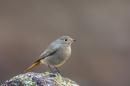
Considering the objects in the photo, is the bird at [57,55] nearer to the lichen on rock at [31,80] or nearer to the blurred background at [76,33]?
the lichen on rock at [31,80]

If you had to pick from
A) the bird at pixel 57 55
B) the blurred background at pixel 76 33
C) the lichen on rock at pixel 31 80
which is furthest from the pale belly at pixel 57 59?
the blurred background at pixel 76 33

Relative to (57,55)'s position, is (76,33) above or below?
above

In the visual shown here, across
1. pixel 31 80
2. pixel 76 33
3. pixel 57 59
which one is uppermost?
pixel 76 33

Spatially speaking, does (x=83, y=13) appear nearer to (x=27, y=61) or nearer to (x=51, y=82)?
(x=27, y=61)

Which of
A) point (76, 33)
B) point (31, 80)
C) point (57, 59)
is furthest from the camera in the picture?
point (76, 33)

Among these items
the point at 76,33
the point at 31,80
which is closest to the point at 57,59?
the point at 31,80

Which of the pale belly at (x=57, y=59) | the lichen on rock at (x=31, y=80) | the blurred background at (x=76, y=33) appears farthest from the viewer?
the blurred background at (x=76, y=33)

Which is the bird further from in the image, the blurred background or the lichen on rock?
the blurred background

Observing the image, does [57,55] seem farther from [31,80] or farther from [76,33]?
[76,33]

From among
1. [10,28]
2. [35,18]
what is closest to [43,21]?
[35,18]

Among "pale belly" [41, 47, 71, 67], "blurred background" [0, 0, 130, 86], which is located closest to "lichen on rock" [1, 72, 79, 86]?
"pale belly" [41, 47, 71, 67]
